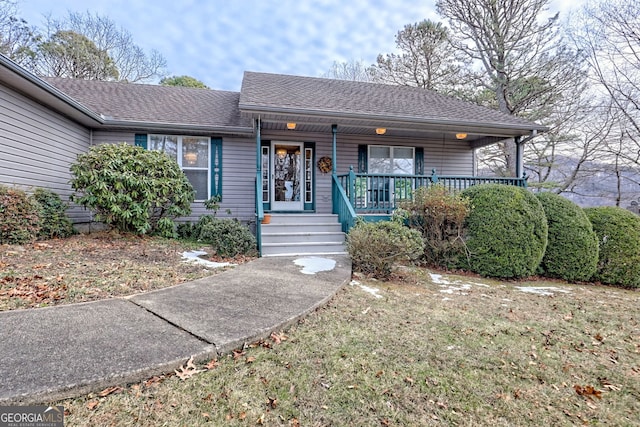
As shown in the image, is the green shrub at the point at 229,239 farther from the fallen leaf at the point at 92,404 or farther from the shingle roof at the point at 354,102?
the fallen leaf at the point at 92,404

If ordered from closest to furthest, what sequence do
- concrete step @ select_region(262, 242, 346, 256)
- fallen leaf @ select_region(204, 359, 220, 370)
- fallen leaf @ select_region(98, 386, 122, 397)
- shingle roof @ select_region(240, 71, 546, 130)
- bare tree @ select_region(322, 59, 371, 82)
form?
fallen leaf @ select_region(98, 386, 122, 397)
fallen leaf @ select_region(204, 359, 220, 370)
concrete step @ select_region(262, 242, 346, 256)
shingle roof @ select_region(240, 71, 546, 130)
bare tree @ select_region(322, 59, 371, 82)

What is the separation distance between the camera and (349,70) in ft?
74.4

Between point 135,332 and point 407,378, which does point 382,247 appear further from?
point 135,332

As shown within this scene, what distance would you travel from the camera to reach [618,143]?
44.6 feet

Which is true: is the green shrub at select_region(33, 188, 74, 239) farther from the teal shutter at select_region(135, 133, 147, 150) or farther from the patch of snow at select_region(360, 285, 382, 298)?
the patch of snow at select_region(360, 285, 382, 298)

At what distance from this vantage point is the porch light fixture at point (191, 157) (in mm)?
8078

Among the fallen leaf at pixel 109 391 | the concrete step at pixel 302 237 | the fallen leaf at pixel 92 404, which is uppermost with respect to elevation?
the concrete step at pixel 302 237

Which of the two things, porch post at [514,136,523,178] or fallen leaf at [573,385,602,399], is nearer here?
fallen leaf at [573,385,602,399]

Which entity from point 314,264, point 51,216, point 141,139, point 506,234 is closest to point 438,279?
point 506,234

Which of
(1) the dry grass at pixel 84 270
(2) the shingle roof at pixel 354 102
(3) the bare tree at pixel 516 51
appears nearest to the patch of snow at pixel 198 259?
(1) the dry grass at pixel 84 270

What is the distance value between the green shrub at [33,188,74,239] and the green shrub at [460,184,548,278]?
7.87 meters

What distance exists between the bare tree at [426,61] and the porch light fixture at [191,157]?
44.3 feet

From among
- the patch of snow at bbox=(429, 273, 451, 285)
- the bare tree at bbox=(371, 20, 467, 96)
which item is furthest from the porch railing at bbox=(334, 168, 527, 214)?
the bare tree at bbox=(371, 20, 467, 96)

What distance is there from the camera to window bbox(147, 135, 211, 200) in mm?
7973
